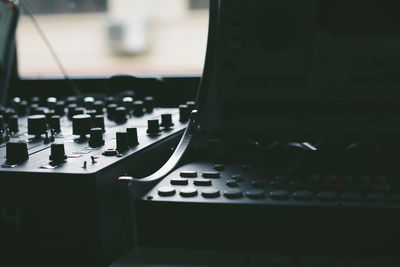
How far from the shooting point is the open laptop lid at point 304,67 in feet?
2.64

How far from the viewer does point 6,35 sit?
4.87 ft

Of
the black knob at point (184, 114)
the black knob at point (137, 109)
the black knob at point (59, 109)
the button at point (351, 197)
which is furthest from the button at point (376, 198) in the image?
the black knob at point (59, 109)

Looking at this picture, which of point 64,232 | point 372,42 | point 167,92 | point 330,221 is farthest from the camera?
point 167,92

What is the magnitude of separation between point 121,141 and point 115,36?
4.35 m

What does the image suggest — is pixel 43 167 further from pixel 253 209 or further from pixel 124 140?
pixel 253 209

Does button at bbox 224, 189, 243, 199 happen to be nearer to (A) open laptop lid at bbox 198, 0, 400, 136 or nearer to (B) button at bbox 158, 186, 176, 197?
(B) button at bbox 158, 186, 176, 197

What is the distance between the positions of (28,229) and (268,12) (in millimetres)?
547

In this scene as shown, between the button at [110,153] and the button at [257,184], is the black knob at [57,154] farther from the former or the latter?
the button at [257,184]

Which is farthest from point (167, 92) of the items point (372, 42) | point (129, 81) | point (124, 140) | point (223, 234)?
point (223, 234)

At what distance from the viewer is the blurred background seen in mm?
1876

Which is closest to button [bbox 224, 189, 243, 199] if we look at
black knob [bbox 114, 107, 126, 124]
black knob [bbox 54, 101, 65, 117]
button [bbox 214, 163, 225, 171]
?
button [bbox 214, 163, 225, 171]

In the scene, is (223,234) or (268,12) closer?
(223,234)

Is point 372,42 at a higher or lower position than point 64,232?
higher

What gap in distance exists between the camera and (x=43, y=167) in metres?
0.72
